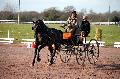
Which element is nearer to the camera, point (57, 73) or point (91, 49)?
point (57, 73)

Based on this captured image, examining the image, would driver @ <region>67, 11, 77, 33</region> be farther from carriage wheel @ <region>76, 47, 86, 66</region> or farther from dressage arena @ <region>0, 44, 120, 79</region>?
dressage arena @ <region>0, 44, 120, 79</region>

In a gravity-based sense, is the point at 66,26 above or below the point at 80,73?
above

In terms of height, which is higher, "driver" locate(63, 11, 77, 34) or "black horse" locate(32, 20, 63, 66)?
"driver" locate(63, 11, 77, 34)

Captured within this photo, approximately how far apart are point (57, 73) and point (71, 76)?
2.40 feet

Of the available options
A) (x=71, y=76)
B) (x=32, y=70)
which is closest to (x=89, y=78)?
(x=71, y=76)

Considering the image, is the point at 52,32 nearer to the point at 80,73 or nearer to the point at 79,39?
the point at 79,39

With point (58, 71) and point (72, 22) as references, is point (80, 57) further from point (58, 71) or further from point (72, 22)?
point (58, 71)

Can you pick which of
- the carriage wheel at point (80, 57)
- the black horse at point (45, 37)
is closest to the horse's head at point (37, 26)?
the black horse at point (45, 37)

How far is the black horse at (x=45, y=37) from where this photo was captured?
12.8 meters

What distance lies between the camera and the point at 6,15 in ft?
227

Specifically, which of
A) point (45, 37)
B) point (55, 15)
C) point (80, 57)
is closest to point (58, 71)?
point (45, 37)

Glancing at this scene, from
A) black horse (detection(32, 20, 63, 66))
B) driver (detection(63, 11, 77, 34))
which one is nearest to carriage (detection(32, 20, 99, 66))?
black horse (detection(32, 20, 63, 66))

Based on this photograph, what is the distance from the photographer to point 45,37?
1305 cm

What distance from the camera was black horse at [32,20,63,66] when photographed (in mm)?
12752
